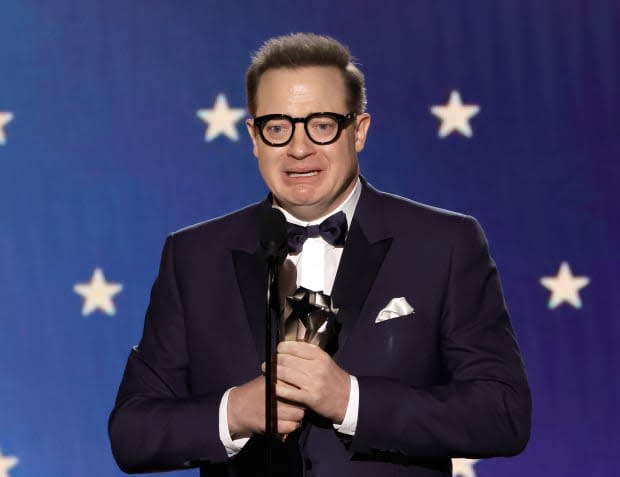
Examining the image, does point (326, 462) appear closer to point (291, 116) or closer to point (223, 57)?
point (291, 116)

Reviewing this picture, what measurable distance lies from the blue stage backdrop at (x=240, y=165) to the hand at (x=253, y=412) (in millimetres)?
1126

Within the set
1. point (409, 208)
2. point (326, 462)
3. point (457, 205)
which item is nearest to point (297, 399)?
point (326, 462)

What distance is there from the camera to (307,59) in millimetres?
1920

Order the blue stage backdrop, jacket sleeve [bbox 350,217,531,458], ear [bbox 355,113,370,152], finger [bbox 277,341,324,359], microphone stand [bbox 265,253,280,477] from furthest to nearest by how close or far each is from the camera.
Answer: the blue stage backdrop
ear [bbox 355,113,370,152]
jacket sleeve [bbox 350,217,531,458]
finger [bbox 277,341,324,359]
microphone stand [bbox 265,253,280,477]

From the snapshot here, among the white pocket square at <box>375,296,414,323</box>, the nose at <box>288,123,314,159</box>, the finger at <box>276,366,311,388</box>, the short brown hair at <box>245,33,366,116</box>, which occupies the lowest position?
the finger at <box>276,366,311,388</box>

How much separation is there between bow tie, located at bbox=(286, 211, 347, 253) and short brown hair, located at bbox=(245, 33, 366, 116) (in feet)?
0.70

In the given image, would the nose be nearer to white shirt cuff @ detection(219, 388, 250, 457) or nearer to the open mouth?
the open mouth

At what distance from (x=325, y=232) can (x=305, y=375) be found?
0.41m

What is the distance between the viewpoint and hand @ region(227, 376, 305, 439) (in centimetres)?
169

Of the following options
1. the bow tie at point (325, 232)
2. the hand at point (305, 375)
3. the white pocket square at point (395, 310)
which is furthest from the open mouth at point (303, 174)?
the hand at point (305, 375)

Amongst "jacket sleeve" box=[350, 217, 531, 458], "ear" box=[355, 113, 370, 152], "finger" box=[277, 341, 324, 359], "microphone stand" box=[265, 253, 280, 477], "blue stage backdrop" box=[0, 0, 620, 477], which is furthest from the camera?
"blue stage backdrop" box=[0, 0, 620, 477]

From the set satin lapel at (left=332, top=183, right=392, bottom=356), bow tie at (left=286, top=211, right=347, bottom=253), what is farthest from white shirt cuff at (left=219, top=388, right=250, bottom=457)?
bow tie at (left=286, top=211, right=347, bottom=253)

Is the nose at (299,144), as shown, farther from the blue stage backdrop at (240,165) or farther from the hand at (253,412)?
the blue stage backdrop at (240,165)

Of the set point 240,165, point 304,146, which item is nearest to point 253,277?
point 304,146
